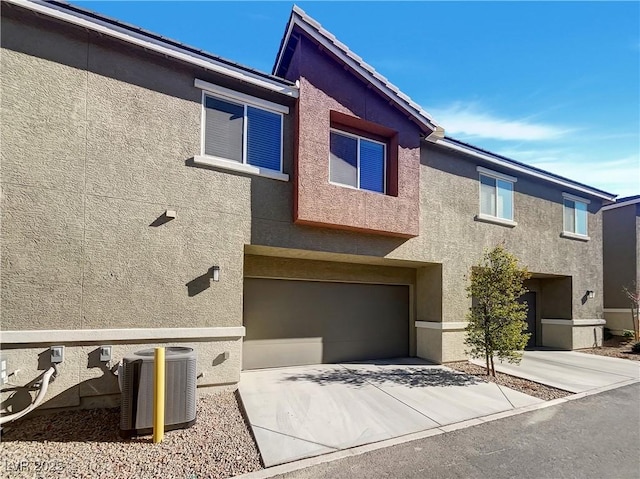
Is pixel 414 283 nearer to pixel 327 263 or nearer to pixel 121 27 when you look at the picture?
pixel 327 263

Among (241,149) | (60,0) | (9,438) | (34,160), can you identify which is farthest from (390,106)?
(9,438)

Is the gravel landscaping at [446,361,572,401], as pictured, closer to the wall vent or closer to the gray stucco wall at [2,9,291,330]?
the gray stucco wall at [2,9,291,330]

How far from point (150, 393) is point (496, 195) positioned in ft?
38.8

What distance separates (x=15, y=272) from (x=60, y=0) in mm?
4731

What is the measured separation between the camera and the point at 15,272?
5594 mm

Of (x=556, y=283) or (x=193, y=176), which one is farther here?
(x=556, y=283)

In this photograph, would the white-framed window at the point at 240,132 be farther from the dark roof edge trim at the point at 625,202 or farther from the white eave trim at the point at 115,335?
the dark roof edge trim at the point at 625,202

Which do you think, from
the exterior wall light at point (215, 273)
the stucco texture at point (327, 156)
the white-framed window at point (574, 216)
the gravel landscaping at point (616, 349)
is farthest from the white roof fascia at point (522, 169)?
the exterior wall light at point (215, 273)

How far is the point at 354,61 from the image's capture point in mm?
8742

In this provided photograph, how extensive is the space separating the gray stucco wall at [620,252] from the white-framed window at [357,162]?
1583 centimetres

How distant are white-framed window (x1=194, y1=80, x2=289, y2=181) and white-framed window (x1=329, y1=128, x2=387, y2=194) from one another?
1.52 m

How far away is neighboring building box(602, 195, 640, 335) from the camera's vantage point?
17078 millimetres

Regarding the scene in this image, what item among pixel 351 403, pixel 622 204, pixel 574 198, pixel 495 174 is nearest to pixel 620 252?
pixel 622 204

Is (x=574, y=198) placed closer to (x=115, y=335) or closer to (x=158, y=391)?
(x=158, y=391)
